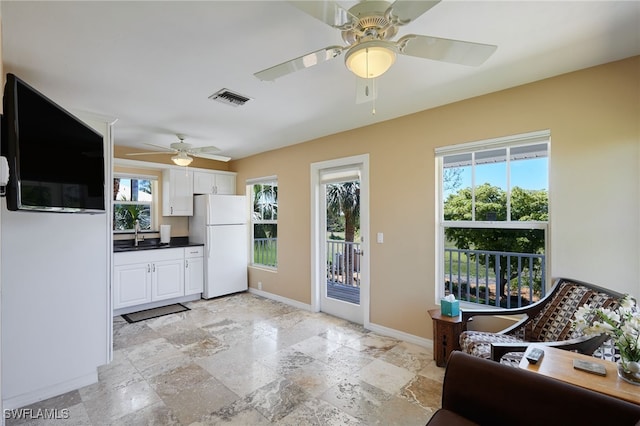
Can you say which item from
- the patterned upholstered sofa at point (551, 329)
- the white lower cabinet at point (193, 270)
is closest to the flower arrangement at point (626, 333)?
the patterned upholstered sofa at point (551, 329)

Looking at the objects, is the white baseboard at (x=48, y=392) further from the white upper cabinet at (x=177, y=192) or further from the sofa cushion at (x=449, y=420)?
the white upper cabinet at (x=177, y=192)

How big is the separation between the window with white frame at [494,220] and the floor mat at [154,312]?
3.62 metres

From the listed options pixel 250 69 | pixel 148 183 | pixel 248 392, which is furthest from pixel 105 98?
pixel 248 392

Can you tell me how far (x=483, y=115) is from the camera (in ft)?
8.91

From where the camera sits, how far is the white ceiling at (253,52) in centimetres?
160

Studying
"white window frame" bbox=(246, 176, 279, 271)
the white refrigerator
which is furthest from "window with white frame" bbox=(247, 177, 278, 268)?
the white refrigerator

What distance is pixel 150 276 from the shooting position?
170 inches

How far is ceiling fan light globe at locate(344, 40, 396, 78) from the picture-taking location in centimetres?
139

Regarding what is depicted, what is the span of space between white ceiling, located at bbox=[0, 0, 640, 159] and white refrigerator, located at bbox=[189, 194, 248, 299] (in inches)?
81.2

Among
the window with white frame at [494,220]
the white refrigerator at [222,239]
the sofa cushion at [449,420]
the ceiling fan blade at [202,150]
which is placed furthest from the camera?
the white refrigerator at [222,239]

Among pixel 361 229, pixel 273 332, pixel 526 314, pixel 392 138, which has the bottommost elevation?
pixel 273 332

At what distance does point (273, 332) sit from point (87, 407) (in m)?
1.76

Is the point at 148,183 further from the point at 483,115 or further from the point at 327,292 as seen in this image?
the point at 483,115

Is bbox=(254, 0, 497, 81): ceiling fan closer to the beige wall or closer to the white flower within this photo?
the beige wall
